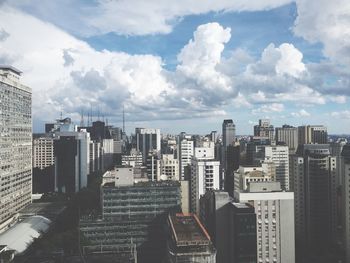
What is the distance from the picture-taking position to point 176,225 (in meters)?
50.5

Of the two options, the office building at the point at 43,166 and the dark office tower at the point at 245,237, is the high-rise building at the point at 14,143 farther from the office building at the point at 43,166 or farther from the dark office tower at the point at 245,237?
the dark office tower at the point at 245,237

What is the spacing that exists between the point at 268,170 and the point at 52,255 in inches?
1984

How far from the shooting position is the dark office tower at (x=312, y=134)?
153375 mm

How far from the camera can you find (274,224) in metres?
51.2

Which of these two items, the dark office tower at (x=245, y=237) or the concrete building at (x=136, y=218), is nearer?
the dark office tower at (x=245, y=237)

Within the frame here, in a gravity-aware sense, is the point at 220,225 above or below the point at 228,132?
below

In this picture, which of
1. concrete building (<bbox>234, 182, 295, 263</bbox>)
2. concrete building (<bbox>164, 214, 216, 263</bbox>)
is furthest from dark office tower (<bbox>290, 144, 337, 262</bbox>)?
concrete building (<bbox>164, 214, 216, 263</bbox>)

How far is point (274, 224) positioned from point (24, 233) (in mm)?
38688

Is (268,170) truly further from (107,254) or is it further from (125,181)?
(107,254)

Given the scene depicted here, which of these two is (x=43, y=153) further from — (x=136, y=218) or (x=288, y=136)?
(x=288, y=136)

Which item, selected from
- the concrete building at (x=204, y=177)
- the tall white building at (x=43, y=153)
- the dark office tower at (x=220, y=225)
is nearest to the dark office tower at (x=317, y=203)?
the concrete building at (x=204, y=177)

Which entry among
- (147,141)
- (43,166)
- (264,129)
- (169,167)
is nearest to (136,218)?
(169,167)

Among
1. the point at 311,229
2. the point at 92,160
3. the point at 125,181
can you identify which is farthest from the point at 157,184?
the point at 92,160

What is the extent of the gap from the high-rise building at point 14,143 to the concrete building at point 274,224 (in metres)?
42.9
